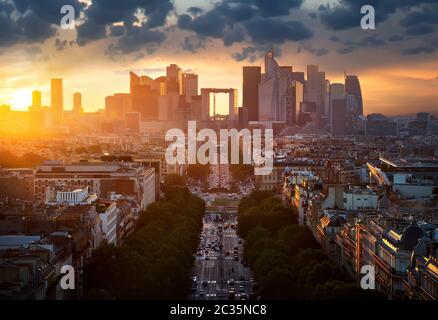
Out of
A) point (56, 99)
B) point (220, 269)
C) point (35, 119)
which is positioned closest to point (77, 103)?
point (35, 119)

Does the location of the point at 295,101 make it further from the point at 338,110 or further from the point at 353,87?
the point at 353,87

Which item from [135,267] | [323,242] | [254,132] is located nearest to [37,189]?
[323,242]

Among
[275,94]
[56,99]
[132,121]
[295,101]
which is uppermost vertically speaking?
[275,94]

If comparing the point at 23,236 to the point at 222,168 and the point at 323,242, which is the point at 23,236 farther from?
the point at 222,168

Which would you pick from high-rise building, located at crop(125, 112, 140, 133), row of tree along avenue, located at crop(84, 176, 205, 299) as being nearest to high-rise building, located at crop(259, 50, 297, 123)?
high-rise building, located at crop(125, 112, 140, 133)

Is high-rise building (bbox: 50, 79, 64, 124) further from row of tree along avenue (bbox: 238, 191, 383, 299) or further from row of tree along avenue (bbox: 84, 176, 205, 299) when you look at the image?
row of tree along avenue (bbox: 84, 176, 205, 299)
